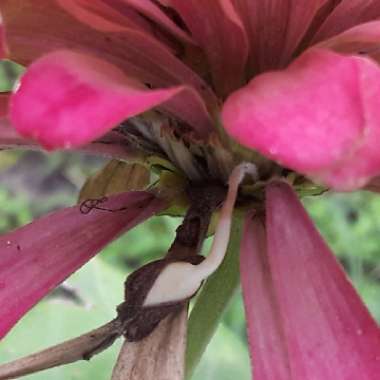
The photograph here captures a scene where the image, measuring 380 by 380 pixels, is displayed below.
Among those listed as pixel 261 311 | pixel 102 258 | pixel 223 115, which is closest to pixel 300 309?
pixel 261 311

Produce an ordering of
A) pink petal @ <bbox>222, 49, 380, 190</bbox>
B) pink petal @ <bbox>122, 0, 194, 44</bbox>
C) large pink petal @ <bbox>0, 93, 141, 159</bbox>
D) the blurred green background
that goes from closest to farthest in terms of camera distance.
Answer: pink petal @ <bbox>222, 49, 380, 190</bbox>, pink petal @ <bbox>122, 0, 194, 44</bbox>, large pink petal @ <bbox>0, 93, 141, 159</bbox>, the blurred green background

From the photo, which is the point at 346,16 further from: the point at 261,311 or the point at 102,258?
the point at 102,258

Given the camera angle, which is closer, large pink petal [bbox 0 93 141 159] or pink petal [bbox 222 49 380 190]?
pink petal [bbox 222 49 380 190]

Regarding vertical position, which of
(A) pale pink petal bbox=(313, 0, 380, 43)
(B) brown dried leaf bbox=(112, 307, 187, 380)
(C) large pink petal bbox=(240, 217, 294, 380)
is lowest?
(B) brown dried leaf bbox=(112, 307, 187, 380)

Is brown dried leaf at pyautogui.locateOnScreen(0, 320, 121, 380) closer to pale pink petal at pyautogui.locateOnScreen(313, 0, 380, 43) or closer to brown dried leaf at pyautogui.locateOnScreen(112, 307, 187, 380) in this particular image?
brown dried leaf at pyautogui.locateOnScreen(112, 307, 187, 380)

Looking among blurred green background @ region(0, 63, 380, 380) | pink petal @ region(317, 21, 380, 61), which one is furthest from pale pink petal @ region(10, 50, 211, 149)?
blurred green background @ region(0, 63, 380, 380)

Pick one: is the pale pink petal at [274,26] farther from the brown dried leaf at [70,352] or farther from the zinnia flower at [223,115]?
the brown dried leaf at [70,352]

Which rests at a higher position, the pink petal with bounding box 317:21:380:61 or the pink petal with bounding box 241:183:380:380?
the pink petal with bounding box 317:21:380:61

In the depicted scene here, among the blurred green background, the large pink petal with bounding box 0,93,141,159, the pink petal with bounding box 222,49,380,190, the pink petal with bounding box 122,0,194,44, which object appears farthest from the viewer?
the blurred green background

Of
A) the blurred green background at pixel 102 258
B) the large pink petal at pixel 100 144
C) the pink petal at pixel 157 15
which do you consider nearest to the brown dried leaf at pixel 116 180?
the large pink petal at pixel 100 144
